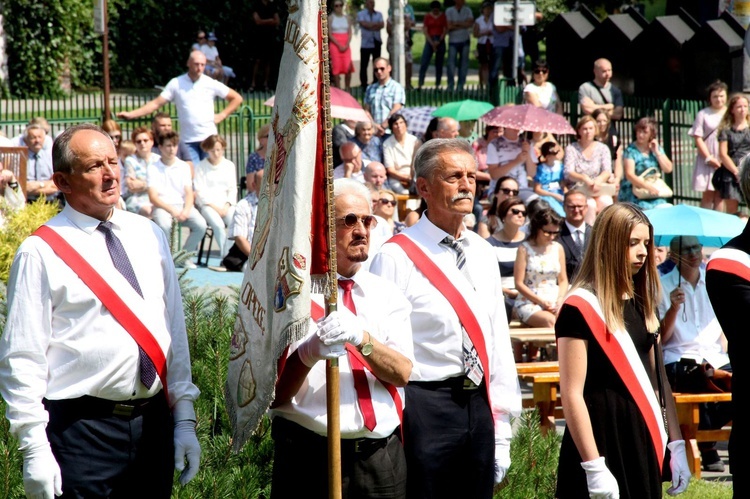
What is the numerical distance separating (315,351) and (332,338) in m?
0.11

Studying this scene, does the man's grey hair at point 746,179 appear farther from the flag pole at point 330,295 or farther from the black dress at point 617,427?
the flag pole at point 330,295

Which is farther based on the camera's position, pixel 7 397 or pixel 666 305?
pixel 666 305

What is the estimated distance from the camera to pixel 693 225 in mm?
9023

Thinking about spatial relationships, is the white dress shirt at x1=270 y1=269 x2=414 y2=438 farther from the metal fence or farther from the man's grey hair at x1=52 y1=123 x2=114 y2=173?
the metal fence

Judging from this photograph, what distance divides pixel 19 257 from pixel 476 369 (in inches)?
Answer: 72.6

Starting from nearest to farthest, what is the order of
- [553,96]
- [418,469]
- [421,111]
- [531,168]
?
[418,469] < [531,168] < [421,111] < [553,96]

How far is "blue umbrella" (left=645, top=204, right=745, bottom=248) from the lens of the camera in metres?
8.93

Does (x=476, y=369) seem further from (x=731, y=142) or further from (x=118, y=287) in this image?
(x=731, y=142)

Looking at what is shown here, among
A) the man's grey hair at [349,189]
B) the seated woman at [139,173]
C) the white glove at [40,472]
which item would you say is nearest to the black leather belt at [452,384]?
the man's grey hair at [349,189]

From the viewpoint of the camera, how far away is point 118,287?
4.30m

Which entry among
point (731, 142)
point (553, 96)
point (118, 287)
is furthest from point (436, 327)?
point (553, 96)

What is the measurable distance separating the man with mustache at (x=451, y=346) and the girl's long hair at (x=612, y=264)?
1.47 feet

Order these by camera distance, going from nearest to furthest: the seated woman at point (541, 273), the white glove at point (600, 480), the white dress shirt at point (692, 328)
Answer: the white glove at point (600, 480), the white dress shirt at point (692, 328), the seated woman at point (541, 273)

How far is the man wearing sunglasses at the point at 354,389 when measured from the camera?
14.1 feet
